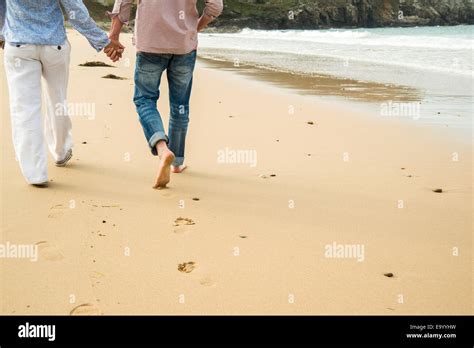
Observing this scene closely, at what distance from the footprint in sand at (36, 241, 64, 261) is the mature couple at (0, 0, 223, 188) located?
102cm

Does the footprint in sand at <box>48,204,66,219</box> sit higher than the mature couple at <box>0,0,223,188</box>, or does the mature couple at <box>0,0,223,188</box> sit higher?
the mature couple at <box>0,0,223,188</box>

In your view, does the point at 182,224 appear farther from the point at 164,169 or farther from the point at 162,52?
the point at 162,52

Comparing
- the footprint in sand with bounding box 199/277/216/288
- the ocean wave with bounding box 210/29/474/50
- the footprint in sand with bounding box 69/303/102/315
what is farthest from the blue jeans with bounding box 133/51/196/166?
the ocean wave with bounding box 210/29/474/50

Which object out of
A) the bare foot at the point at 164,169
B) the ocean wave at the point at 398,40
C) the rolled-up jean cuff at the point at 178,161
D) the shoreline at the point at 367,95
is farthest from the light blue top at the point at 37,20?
the ocean wave at the point at 398,40

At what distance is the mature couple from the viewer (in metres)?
3.59

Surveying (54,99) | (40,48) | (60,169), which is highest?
(40,48)

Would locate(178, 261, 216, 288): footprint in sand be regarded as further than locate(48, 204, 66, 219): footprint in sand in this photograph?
No

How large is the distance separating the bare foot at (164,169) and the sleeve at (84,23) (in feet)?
3.10

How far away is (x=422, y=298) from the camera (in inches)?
93.3

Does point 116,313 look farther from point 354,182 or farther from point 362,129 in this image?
point 362,129

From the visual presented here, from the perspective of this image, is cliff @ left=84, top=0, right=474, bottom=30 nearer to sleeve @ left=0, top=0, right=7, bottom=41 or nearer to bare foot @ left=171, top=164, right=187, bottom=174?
bare foot @ left=171, top=164, right=187, bottom=174

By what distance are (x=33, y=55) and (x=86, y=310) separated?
2.16 m
